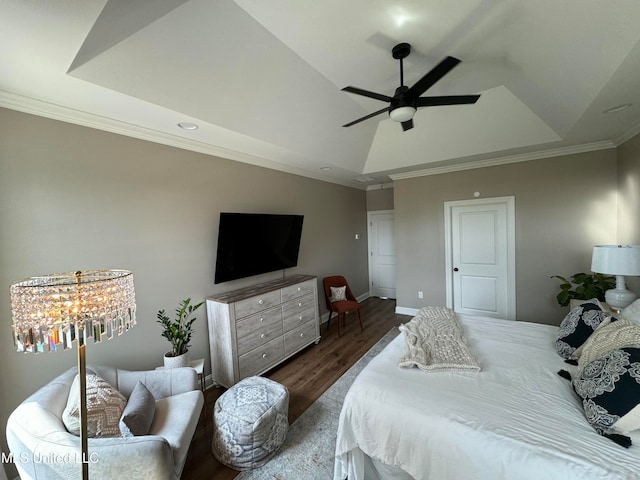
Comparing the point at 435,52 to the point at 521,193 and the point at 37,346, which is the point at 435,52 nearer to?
the point at 521,193

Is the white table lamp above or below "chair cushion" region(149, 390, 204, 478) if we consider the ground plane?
above

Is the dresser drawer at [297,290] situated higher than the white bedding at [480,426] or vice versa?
the dresser drawer at [297,290]

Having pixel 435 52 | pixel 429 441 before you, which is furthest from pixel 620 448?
pixel 435 52

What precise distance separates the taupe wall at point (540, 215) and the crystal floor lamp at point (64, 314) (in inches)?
175

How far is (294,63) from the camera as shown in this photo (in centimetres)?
221

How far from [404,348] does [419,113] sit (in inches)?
110

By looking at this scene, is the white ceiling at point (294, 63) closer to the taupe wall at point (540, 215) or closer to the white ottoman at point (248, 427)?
the taupe wall at point (540, 215)

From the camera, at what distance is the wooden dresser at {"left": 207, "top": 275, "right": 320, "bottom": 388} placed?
2.63 m

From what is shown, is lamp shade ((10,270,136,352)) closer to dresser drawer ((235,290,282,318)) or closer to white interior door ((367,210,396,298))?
dresser drawer ((235,290,282,318))

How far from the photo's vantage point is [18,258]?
1.74m

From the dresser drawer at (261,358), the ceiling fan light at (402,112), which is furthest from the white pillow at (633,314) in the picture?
the dresser drawer at (261,358)

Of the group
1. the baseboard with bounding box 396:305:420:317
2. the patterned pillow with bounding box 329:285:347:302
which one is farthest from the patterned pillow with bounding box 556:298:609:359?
the baseboard with bounding box 396:305:420:317

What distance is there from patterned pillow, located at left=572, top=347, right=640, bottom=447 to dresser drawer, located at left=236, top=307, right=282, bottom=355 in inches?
99.6

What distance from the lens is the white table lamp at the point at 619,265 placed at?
233 centimetres
